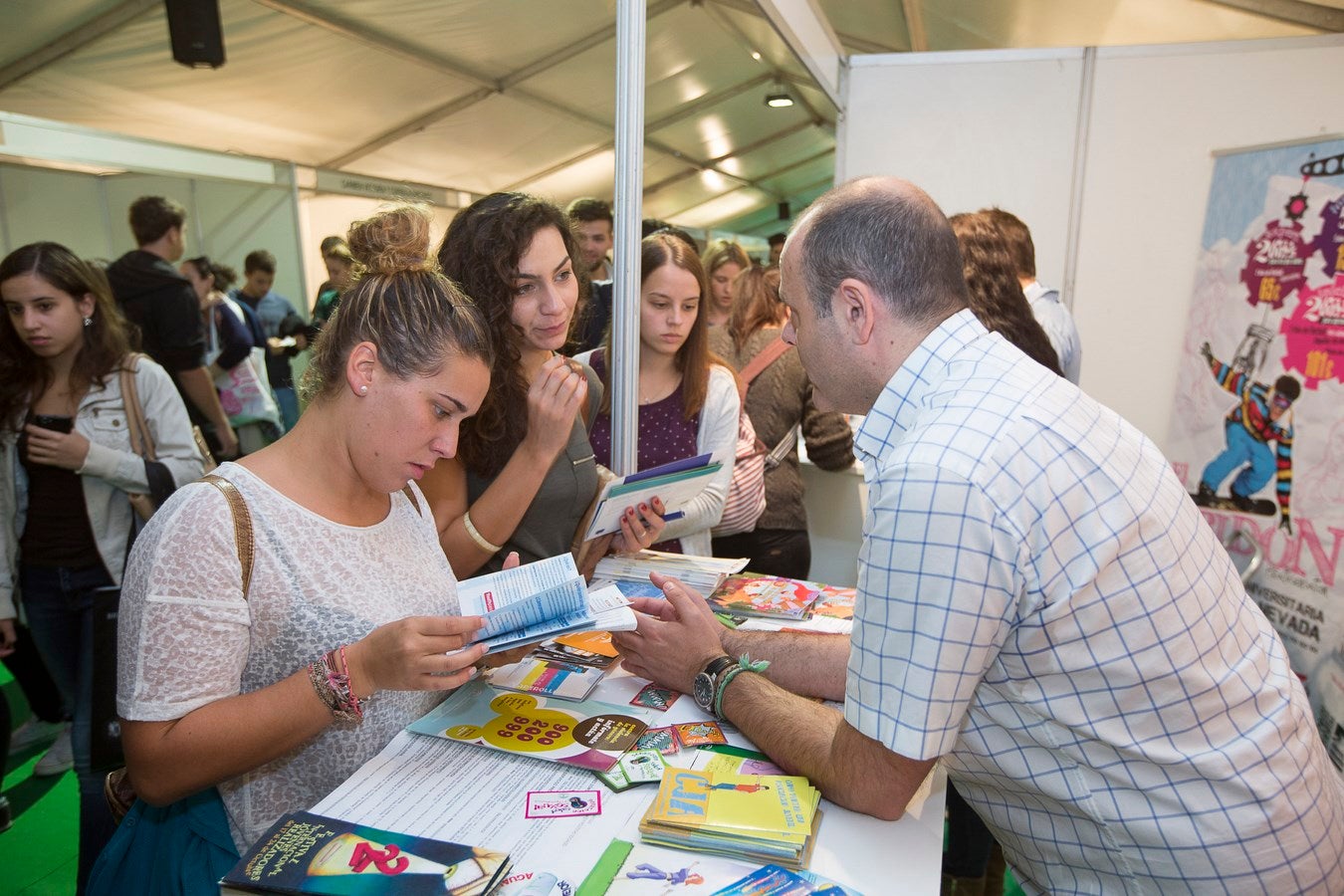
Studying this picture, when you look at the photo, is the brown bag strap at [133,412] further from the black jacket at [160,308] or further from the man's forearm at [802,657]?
the man's forearm at [802,657]

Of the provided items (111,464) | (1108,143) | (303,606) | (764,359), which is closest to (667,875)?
(303,606)

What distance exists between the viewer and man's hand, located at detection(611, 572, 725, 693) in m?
1.40

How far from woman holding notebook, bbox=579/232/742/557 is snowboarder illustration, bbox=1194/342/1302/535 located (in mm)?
2266

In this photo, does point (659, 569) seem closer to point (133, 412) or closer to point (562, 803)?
point (562, 803)

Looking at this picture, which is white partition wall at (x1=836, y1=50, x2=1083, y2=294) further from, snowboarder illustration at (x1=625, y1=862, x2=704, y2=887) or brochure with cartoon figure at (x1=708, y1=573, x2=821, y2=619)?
snowboarder illustration at (x1=625, y1=862, x2=704, y2=887)

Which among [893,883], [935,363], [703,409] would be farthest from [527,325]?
[893,883]

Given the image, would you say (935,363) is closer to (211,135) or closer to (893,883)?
(893,883)

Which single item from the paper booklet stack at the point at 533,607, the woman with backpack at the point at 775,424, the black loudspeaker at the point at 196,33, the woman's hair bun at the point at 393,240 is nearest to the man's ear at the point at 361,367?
the woman's hair bun at the point at 393,240

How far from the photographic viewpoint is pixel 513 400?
1831 millimetres

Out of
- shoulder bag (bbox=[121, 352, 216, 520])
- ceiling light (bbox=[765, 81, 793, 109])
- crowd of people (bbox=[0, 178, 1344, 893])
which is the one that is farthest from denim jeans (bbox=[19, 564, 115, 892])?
ceiling light (bbox=[765, 81, 793, 109])

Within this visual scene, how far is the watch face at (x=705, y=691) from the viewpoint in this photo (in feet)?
4.39

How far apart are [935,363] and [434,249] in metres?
1.06

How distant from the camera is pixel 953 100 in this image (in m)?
4.17

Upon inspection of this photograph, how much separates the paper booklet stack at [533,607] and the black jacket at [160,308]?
6.01 ft
